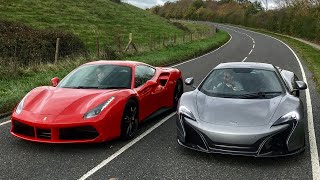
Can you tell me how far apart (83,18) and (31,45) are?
25.1 m

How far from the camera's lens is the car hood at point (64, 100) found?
6047 millimetres

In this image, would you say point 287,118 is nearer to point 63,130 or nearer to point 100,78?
point 63,130

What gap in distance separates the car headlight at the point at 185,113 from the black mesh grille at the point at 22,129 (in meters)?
2.32

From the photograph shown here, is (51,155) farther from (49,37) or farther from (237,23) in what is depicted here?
(237,23)

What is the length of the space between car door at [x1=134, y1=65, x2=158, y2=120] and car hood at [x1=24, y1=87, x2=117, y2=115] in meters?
0.75

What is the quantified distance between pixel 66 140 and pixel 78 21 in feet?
114

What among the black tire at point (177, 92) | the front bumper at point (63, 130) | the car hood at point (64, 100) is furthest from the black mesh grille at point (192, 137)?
the black tire at point (177, 92)

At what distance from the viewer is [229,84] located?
266 inches

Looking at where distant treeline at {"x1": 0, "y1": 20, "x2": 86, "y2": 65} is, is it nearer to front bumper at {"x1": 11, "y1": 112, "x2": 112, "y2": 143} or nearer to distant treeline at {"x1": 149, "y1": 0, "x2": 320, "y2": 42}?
front bumper at {"x1": 11, "y1": 112, "x2": 112, "y2": 143}

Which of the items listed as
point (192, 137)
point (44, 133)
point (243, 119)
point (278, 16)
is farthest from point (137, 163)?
point (278, 16)

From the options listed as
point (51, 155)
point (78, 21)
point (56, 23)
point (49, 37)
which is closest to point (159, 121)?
point (51, 155)

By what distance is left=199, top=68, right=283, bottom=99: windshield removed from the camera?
20.9ft

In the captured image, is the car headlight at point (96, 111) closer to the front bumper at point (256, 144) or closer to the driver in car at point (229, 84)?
the front bumper at point (256, 144)

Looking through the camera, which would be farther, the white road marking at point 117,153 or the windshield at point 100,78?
the windshield at point 100,78
